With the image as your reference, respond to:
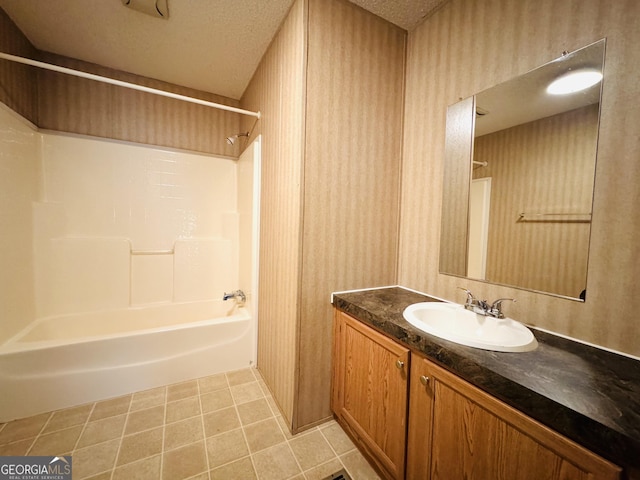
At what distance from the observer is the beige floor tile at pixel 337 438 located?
1.37 metres

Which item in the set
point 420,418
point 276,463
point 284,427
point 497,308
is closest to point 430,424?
point 420,418

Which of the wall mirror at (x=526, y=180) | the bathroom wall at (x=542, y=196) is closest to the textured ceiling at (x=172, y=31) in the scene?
the wall mirror at (x=526, y=180)

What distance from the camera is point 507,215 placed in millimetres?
1199

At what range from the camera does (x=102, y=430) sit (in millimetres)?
1451

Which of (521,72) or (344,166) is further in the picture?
(344,166)

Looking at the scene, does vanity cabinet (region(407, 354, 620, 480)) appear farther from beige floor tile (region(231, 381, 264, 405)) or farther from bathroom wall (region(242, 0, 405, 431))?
beige floor tile (region(231, 381, 264, 405))

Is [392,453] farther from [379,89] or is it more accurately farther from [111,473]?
[379,89]

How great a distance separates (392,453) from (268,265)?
132cm

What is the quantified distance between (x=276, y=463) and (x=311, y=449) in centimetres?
20

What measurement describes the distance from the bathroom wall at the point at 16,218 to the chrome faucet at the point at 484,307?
286 cm

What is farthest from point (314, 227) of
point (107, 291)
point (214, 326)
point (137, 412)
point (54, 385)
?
point (107, 291)

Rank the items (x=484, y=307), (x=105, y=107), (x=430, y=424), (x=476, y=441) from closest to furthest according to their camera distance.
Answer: (x=476, y=441)
(x=430, y=424)
(x=484, y=307)
(x=105, y=107)

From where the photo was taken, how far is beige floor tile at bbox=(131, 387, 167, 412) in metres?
1.67

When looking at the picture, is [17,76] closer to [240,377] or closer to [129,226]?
[129,226]
